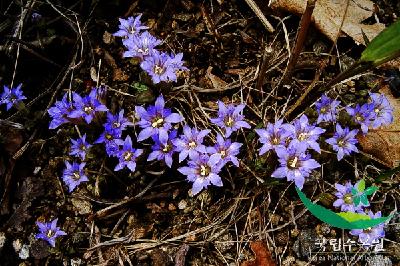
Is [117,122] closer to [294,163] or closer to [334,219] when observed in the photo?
[294,163]

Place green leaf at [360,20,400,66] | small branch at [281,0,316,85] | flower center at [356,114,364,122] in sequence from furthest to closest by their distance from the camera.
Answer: flower center at [356,114,364,122], small branch at [281,0,316,85], green leaf at [360,20,400,66]

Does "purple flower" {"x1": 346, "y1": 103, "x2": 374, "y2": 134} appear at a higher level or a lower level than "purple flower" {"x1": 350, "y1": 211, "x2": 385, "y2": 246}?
higher

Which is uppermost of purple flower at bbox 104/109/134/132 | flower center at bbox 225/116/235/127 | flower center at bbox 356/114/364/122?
flower center at bbox 356/114/364/122

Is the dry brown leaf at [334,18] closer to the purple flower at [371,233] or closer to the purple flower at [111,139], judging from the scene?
the purple flower at [371,233]

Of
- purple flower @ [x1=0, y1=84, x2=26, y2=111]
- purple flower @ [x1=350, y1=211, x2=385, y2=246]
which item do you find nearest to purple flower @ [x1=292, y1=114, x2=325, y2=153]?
purple flower @ [x1=350, y1=211, x2=385, y2=246]

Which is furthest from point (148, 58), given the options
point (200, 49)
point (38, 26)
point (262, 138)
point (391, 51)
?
point (391, 51)

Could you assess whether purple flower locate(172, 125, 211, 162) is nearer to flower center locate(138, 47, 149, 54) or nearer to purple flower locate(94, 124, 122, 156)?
purple flower locate(94, 124, 122, 156)
